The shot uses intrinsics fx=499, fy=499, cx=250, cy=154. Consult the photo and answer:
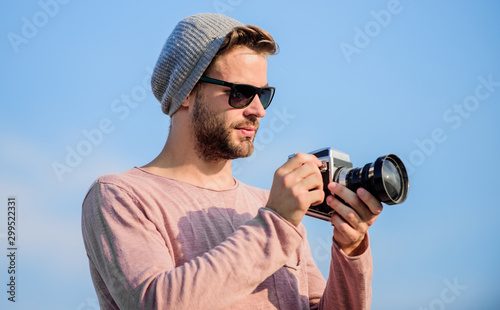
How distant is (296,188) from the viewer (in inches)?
84.4

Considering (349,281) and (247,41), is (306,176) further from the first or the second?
(247,41)

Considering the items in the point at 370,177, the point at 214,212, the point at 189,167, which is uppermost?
the point at 370,177

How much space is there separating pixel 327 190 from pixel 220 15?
1.43m

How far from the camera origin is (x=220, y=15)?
320cm

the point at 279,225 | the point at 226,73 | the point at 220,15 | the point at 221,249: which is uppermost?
the point at 220,15

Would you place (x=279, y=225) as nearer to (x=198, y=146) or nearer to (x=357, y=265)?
(x=357, y=265)

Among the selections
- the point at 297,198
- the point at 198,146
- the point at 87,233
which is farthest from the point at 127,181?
the point at 297,198

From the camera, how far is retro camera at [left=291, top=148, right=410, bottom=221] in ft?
7.51

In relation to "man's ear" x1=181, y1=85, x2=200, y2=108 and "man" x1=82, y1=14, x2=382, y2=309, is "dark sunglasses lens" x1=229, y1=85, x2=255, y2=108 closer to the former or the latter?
"man" x1=82, y1=14, x2=382, y2=309

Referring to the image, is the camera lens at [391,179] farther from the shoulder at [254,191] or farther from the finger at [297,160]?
the shoulder at [254,191]

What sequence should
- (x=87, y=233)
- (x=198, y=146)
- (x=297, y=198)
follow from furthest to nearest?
1. (x=198, y=146)
2. (x=87, y=233)
3. (x=297, y=198)

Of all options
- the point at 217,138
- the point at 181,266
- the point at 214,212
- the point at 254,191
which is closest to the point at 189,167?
the point at 217,138

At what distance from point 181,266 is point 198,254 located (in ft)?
1.28

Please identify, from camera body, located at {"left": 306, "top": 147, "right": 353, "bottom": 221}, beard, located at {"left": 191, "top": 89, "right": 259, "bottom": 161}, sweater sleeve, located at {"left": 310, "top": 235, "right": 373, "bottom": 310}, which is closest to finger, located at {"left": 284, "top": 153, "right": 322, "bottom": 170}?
camera body, located at {"left": 306, "top": 147, "right": 353, "bottom": 221}
